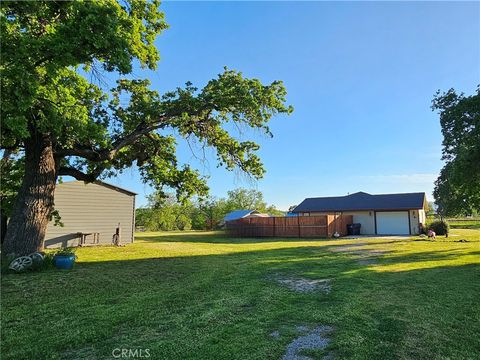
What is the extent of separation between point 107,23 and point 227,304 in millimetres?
5858

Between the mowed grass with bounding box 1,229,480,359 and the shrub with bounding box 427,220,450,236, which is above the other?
the shrub with bounding box 427,220,450,236

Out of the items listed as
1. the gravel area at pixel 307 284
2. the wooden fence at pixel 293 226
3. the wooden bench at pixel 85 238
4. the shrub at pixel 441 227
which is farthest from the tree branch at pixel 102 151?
the shrub at pixel 441 227

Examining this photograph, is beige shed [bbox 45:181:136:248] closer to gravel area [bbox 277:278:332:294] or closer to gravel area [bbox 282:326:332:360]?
gravel area [bbox 277:278:332:294]

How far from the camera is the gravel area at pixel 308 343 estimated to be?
3.52 m

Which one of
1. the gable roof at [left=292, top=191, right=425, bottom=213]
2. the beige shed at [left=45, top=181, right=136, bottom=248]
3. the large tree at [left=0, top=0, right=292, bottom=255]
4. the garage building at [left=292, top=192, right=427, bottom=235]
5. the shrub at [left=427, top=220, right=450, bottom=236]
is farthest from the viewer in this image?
the gable roof at [left=292, top=191, right=425, bottom=213]

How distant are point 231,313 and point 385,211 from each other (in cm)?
2738

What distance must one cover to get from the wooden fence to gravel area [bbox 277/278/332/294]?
58.5 ft

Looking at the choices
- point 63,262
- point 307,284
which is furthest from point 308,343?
point 63,262

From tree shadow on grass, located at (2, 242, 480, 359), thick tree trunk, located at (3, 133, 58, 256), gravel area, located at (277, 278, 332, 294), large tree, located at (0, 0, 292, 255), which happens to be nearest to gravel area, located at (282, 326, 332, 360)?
tree shadow on grass, located at (2, 242, 480, 359)

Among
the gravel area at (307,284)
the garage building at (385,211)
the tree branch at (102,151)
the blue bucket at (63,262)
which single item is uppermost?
the tree branch at (102,151)

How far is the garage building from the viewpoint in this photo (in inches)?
1113

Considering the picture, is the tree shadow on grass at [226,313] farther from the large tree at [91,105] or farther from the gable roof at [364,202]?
the gable roof at [364,202]

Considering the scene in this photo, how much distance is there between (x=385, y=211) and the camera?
1153 inches

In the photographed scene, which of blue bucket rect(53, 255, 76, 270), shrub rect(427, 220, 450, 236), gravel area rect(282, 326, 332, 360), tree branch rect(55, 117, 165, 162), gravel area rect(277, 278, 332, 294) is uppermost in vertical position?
tree branch rect(55, 117, 165, 162)
